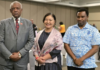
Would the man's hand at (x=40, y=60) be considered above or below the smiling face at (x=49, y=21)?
below

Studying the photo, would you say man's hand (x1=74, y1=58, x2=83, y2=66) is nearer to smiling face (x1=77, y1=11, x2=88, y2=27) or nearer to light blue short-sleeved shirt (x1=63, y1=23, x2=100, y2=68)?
light blue short-sleeved shirt (x1=63, y1=23, x2=100, y2=68)

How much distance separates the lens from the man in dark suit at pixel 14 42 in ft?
6.03

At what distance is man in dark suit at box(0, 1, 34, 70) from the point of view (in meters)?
1.84

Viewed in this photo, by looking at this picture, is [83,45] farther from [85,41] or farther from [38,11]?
[38,11]

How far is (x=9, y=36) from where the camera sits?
1846 mm

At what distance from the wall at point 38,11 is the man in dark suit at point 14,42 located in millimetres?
7828

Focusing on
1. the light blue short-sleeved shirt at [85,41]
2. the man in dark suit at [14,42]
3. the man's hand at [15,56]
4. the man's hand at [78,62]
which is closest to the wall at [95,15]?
the light blue short-sleeved shirt at [85,41]

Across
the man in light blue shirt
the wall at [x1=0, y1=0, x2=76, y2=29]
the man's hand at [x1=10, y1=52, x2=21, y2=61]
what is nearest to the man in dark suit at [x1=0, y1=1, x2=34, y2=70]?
the man's hand at [x1=10, y1=52, x2=21, y2=61]

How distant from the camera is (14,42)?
1.85 m

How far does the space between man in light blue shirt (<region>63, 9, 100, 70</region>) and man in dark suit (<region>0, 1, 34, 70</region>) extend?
0.64m

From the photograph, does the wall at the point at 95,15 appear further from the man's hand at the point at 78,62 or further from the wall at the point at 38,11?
the man's hand at the point at 78,62

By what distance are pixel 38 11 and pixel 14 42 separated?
372 inches

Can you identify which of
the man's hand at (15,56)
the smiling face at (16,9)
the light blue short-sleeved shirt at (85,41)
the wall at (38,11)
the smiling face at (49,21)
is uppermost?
the wall at (38,11)

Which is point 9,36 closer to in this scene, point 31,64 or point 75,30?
point 75,30
